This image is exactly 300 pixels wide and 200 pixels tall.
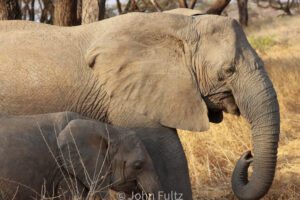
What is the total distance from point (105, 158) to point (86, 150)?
127mm

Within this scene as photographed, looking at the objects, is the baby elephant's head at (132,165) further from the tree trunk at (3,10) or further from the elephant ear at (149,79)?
the tree trunk at (3,10)

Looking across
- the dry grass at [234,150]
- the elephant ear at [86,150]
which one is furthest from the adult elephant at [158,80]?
the dry grass at [234,150]

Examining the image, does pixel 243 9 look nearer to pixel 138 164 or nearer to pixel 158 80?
pixel 158 80

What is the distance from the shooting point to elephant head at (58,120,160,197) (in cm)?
472

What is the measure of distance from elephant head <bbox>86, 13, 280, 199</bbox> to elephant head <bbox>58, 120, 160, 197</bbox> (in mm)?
391

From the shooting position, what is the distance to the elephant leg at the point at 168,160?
17.0 feet

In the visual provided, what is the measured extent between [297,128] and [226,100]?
4022mm

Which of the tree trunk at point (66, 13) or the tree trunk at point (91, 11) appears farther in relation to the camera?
the tree trunk at point (66, 13)

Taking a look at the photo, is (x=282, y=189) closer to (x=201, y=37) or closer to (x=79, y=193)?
(x=201, y=37)

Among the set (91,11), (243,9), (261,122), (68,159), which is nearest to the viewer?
(68,159)

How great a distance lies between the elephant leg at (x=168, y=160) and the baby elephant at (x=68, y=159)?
288mm

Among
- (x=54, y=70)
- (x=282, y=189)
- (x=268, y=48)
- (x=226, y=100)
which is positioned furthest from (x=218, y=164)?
(x=268, y=48)

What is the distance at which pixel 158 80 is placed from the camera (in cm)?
527

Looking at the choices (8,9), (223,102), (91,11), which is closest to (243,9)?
(8,9)
